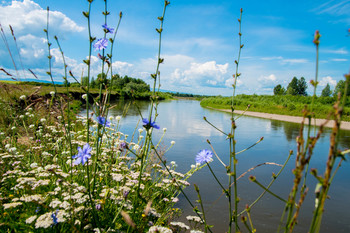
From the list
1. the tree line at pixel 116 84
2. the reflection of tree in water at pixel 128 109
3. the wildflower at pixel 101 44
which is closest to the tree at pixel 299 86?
the tree line at pixel 116 84

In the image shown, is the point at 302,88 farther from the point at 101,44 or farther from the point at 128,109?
the point at 101,44

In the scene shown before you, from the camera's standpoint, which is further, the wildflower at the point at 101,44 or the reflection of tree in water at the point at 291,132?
the reflection of tree in water at the point at 291,132

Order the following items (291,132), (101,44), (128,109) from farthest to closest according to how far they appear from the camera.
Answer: (128,109) → (291,132) → (101,44)

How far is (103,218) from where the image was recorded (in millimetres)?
1781

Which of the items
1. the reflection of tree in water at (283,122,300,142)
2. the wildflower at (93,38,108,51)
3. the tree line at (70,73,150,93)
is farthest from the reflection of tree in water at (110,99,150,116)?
the reflection of tree in water at (283,122,300,142)

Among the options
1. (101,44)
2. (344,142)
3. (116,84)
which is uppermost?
(116,84)

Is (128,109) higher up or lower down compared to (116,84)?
lower down

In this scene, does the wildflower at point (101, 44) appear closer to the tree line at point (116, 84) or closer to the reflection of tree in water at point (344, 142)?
the tree line at point (116, 84)

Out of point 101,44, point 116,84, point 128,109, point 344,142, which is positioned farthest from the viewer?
point 116,84

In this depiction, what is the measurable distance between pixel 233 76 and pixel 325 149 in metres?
6.63

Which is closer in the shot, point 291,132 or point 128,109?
point 291,132

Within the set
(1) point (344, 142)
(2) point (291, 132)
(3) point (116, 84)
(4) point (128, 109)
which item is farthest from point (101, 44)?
(3) point (116, 84)

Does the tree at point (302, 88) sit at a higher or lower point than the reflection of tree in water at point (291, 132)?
higher

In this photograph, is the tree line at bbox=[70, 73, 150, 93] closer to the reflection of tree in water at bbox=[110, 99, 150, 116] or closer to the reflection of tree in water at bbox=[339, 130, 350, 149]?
the reflection of tree in water at bbox=[110, 99, 150, 116]
